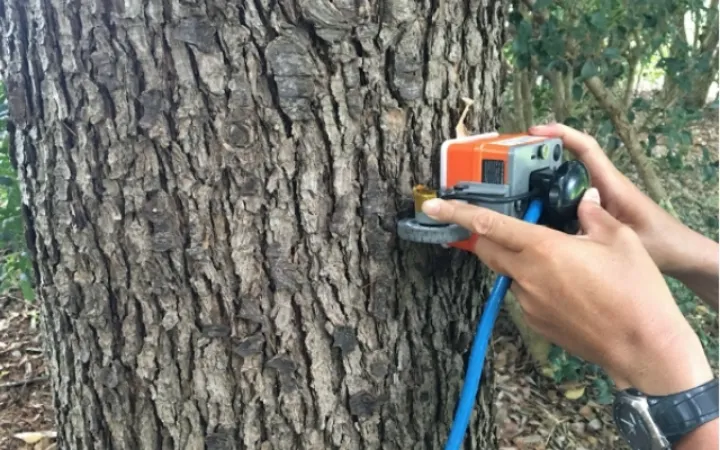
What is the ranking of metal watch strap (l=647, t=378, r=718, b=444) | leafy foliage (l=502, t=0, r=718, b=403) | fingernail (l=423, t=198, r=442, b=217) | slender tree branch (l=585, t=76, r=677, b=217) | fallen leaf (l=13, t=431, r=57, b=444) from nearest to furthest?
metal watch strap (l=647, t=378, r=718, b=444)
fingernail (l=423, t=198, r=442, b=217)
leafy foliage (l=502, t=0, r=718, b=403)
fallen leaf (l=13, t=431, r=57, b=444)
slender tree branch (l=585, t=76, r=677, b=217)

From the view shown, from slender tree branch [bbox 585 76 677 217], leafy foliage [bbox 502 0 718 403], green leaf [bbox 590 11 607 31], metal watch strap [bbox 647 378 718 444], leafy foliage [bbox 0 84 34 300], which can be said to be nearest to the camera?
metal watch strap [bbox 647 378 718 444]

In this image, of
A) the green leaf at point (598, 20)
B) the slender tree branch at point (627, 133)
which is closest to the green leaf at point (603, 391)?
the slender tree branch at point (627, 133)

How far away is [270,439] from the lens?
121 centimetres

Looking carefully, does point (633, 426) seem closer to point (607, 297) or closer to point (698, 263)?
point (607, 297)

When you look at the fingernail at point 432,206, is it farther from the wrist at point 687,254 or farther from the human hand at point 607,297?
the wrist at point 687,254

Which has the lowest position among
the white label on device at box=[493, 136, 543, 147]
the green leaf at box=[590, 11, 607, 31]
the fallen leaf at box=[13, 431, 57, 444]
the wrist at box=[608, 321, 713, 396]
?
the fallen leaf at box=[13, 431, 57, 444]

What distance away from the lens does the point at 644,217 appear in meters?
1.28

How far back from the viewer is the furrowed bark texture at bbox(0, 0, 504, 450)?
3.44 ft

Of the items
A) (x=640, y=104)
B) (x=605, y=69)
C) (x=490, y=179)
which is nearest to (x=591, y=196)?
(x=490, y=179)

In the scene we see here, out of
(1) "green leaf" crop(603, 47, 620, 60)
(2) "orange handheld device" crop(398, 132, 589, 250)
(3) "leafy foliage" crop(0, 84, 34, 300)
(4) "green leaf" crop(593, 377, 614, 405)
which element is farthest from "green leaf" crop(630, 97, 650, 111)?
(3) "leafy foliage" crop(0, 84, 34, 300)

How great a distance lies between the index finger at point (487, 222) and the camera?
3.32 feet

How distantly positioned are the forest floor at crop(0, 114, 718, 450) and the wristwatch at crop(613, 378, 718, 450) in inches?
70.6

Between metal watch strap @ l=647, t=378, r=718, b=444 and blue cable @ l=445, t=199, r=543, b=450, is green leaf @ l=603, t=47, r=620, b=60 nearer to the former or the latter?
blue cable @ l=445, t=199, r=543, b=450

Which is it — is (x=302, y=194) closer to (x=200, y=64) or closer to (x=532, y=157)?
(x=200, y=64)
